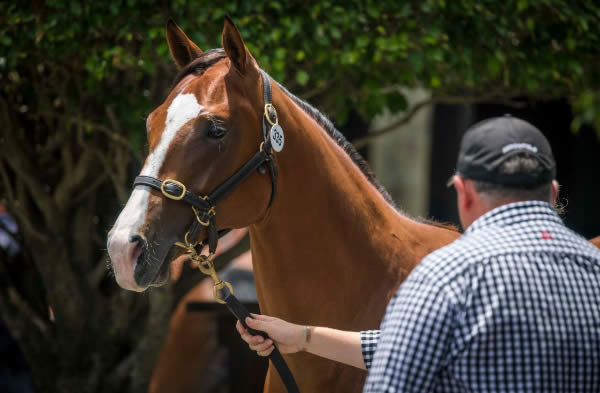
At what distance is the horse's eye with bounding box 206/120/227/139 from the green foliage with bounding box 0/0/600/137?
4.06 feet

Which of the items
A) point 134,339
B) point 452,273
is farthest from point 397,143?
point 452,273

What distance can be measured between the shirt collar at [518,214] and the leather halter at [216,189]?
86cm

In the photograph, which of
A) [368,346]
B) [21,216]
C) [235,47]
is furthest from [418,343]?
[21,216]

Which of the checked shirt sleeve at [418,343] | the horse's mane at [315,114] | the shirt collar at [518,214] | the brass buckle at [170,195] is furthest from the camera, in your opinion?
the horse's mane at [315,114]

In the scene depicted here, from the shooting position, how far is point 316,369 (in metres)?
2.11

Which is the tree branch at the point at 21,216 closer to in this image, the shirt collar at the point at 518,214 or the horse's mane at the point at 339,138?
the horse's mane at the point at 339,138

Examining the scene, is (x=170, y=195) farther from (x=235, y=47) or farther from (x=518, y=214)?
(x=518, y=214)

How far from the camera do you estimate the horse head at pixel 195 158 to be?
1814 millimetres

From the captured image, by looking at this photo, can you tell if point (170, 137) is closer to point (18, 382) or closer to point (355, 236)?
point (355, 236)

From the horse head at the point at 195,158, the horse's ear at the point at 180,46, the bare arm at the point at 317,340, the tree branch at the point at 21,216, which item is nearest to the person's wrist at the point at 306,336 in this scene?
the bare arm at the point at 317,340

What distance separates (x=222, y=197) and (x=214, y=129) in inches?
8.5

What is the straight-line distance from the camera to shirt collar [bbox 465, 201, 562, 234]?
1.33 metres

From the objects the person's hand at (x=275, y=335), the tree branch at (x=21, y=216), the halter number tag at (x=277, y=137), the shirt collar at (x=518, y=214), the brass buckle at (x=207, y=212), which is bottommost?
the tree branch at (x=21, y=216)

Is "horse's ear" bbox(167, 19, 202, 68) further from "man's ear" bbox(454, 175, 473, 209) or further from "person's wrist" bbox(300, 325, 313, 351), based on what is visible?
"man's ear" bbox(454, 175, 473, 209)
